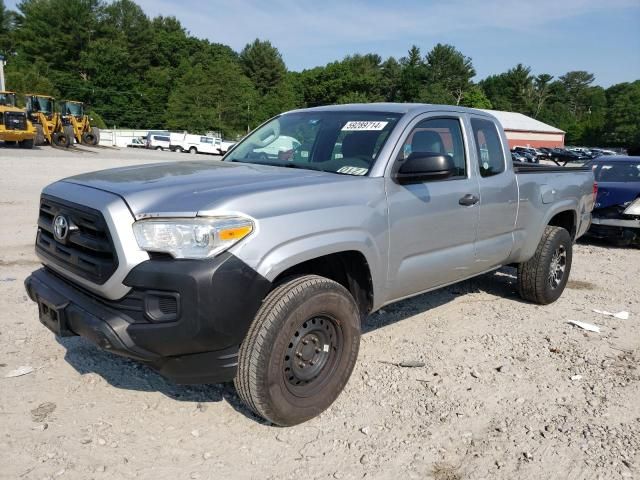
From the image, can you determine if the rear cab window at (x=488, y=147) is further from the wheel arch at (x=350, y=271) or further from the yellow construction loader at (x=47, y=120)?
the yellow construction loader at (x=47, y=120)

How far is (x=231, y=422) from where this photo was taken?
3.27 m

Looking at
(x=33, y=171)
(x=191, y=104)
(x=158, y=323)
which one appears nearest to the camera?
(x=158, y=323)

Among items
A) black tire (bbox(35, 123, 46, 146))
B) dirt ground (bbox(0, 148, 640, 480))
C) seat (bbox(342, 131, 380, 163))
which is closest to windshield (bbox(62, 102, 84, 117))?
black tire (bbox(35, 123, 46, 146))

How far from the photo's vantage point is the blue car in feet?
29.1

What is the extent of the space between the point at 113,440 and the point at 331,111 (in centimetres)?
288

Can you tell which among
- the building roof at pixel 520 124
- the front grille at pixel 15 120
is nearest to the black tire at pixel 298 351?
the front grille at pixel 15 120

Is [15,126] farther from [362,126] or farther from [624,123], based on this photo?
[624,123]

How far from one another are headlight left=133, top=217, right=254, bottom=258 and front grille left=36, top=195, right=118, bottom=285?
192 mm

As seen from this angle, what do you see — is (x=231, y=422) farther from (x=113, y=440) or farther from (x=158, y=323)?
(x=158, y=323)

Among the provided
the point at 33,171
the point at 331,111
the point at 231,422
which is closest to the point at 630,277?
the point at 331,111

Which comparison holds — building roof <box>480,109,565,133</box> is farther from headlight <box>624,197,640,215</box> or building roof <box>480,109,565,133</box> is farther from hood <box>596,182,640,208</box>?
headlight <box>624,197,640,215</box>

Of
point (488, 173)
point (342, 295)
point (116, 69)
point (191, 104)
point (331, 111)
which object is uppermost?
point (116, 69)

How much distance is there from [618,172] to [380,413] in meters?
8.64

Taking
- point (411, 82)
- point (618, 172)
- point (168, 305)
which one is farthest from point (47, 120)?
point (411, 82)
